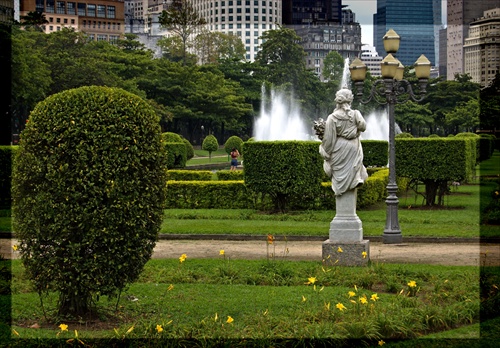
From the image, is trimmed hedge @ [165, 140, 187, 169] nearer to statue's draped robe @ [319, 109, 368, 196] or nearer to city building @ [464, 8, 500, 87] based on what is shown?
city building @ [464, 8, 500, 87]

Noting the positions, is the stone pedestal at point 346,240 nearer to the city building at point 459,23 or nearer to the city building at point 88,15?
the city building at point 459,23

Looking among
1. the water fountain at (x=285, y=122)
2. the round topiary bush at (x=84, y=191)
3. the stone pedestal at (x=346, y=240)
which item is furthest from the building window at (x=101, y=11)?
the round topiary bush at (x=84, y=191)

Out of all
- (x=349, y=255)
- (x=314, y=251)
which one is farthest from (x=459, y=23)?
(x=349, y=255)

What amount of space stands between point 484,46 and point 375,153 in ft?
55.3

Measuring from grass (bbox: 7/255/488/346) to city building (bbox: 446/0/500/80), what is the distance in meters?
12.4

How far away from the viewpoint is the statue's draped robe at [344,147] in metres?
14.4

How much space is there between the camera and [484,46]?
5222 centimetres

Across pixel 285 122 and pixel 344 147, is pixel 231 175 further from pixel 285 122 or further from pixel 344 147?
pixel 285 122

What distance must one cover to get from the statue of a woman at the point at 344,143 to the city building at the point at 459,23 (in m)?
10.1

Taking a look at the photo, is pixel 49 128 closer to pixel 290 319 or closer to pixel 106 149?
pixel 106 149

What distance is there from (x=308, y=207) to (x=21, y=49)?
99.8 feet

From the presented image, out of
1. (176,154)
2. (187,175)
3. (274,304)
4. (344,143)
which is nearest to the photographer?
(274,304)

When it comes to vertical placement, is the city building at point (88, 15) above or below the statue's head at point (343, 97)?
above

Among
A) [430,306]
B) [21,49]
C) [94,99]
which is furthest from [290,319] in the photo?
[21,49]
